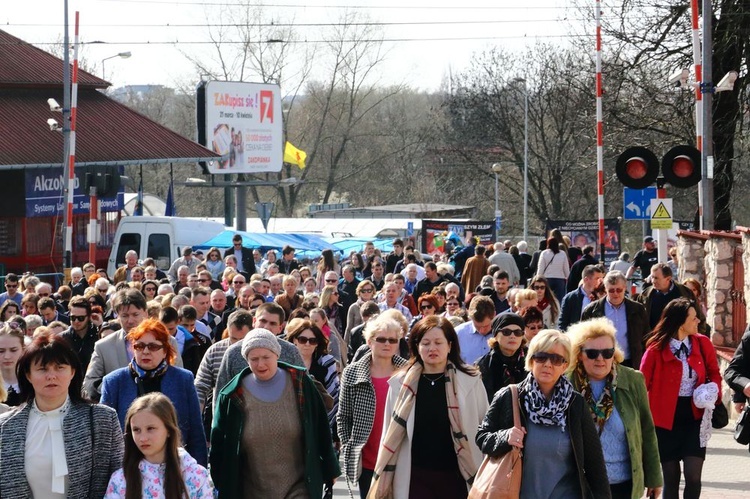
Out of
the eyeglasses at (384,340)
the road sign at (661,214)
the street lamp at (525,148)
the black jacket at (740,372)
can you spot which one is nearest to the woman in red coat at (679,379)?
the black jacket at (740,372)

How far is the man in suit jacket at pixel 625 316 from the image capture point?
34.8 feet

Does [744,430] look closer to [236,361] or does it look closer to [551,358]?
[551,358]

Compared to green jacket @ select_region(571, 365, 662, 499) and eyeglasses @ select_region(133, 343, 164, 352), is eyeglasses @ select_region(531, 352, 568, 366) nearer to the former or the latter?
green jacket @ select_region(571, 365, 662, 499)

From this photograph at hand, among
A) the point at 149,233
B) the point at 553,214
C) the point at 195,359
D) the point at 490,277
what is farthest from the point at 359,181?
the point at 195,359

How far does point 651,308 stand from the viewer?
12.0m

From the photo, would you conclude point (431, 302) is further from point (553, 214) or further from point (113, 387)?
point (553, 214)

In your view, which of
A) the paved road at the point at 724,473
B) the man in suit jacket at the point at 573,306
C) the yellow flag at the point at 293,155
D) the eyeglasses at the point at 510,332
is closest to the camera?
the eyeglasses at the point at 510,332

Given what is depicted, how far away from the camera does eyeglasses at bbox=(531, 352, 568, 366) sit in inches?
245

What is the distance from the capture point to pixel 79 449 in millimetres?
5809

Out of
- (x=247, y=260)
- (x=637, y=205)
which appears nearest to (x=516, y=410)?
(x=637, y=205)

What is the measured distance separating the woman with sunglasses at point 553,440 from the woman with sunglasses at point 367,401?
1494 millimetres

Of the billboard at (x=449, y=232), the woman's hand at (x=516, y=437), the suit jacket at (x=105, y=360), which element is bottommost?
the woman's hand at (x=516, y=437)

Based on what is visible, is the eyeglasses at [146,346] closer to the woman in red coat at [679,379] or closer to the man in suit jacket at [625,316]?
the woman in red coat at [679,379]

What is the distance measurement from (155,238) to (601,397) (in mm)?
25733
